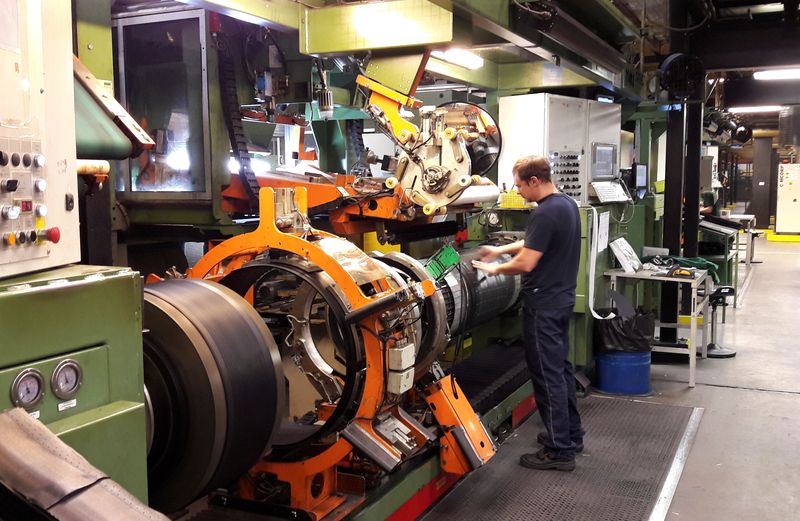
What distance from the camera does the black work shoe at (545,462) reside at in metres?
3.98

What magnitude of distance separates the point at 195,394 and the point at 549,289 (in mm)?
2215

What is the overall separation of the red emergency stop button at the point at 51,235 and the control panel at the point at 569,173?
428 cm

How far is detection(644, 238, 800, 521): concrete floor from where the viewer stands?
11.9ft

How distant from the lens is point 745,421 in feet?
15.8

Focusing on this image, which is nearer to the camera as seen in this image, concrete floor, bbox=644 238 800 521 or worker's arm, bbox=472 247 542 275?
concrete floor, bbox=644 238 800 521

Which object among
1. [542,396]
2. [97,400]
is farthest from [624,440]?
[97,400]

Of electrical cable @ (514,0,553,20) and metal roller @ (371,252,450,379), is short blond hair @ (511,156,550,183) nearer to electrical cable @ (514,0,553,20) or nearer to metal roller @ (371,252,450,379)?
electrical cable @ (514,0,553,20)

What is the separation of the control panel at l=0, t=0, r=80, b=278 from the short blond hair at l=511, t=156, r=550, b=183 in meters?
2.58

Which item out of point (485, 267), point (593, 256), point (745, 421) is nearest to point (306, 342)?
point (485, 267)

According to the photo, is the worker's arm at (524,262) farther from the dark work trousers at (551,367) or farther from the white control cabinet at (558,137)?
the white control cabinet at (558,137)

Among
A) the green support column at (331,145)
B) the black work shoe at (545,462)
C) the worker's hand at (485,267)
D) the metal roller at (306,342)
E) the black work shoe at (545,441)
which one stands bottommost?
the black work shoe at (545,462)

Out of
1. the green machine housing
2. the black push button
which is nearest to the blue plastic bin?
the green machine housing

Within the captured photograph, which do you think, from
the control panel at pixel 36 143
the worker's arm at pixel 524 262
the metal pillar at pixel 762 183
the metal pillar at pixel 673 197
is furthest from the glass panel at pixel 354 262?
the metal pillar at pixel 762 183

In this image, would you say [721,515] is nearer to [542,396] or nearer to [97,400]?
[542,396]
